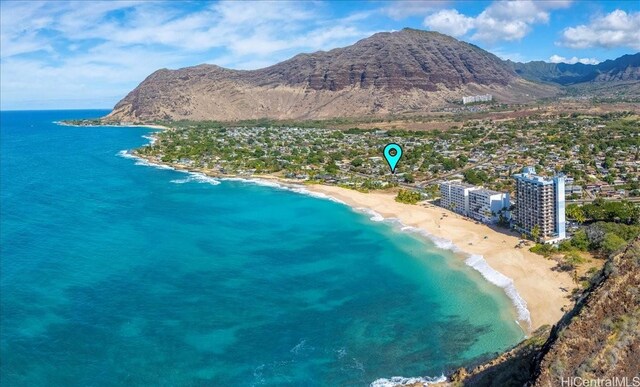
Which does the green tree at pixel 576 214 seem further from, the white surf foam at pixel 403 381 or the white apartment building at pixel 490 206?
the white surf foam at pixel 403 381

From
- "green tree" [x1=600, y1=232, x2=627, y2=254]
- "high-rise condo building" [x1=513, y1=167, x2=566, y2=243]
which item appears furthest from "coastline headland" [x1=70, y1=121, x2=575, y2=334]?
"green tree" [x1=600, y1=232, x2=627, y2=254]

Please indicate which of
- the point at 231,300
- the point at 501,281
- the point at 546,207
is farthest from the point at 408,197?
the point at 231,300

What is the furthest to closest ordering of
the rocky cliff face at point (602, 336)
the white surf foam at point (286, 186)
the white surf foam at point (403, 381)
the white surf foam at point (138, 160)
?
the white surf foam at point (138, 160)
the white surf foam at point (286, 186)
the white surf foam at point (403, 381)
the rocky cliff face at point (602, 336)

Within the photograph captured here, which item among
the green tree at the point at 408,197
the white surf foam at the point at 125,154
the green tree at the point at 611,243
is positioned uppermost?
the white surf foam at the point at 125,154

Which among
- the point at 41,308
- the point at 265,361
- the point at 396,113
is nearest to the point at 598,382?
the point at 265,361

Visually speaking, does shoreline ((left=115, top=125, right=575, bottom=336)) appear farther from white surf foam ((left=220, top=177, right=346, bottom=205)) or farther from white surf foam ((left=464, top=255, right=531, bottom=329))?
white surf foam ((left=220, top=177, right=346, bottom=205))

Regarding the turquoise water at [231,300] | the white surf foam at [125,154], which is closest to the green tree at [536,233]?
the turquoise water at [231,300]

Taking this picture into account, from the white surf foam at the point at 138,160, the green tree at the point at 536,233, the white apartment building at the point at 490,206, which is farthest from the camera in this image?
the white surf foam at the point at 138,160
